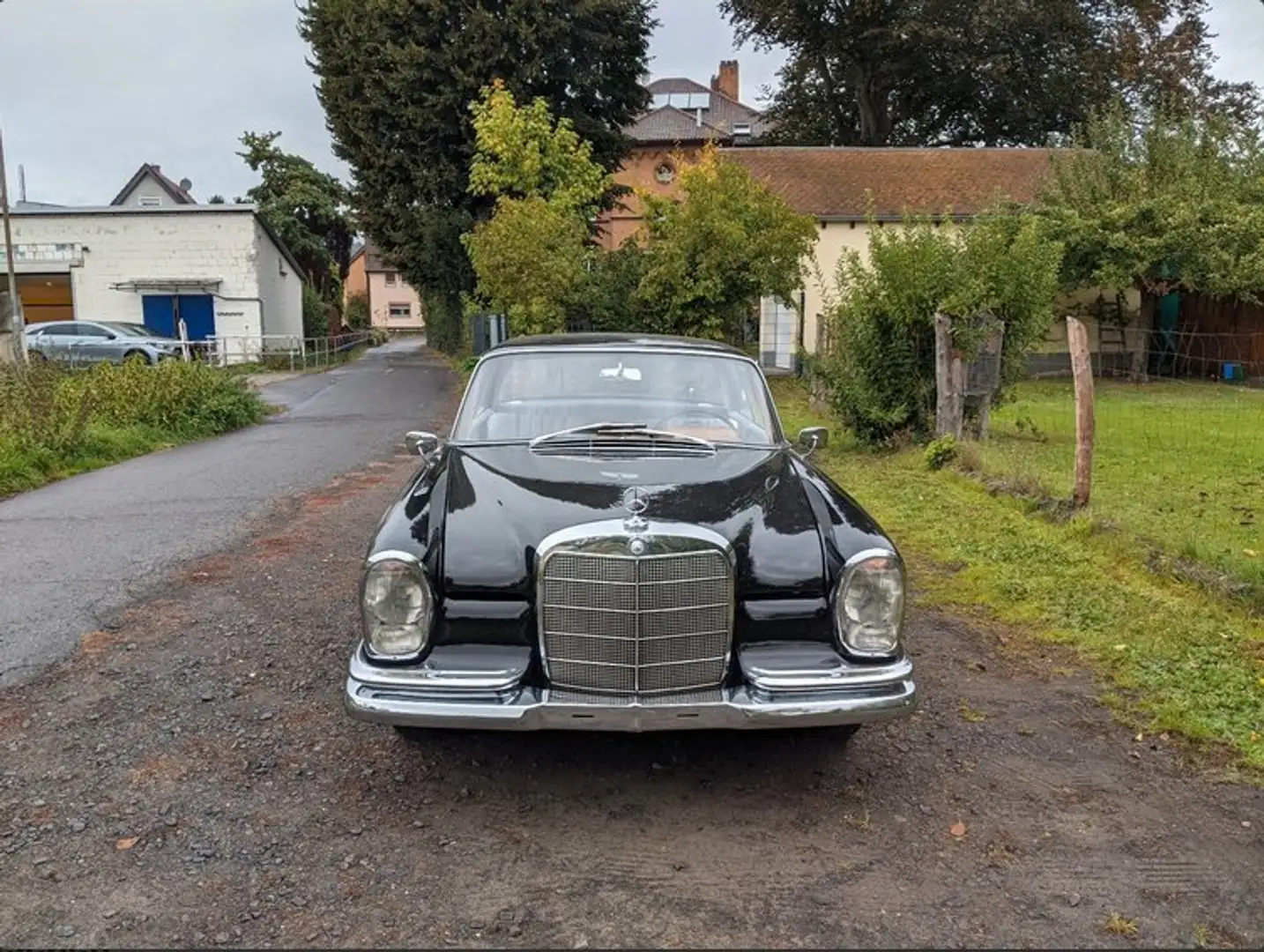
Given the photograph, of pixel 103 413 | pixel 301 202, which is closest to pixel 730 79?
pixel 301 202

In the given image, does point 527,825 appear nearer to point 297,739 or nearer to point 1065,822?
point 297,739

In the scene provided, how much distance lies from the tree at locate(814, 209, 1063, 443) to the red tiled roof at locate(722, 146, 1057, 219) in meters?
14.1

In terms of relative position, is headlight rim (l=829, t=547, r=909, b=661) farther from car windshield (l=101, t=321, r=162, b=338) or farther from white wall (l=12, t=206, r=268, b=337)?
white wall (l=12, t=206, r=268, b=337)

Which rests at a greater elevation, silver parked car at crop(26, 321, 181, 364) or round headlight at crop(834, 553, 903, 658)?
silver parked car at crop(26, 321, 181, 364)

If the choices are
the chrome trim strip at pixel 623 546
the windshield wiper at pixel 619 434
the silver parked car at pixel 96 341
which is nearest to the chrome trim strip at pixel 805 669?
the chrome trim strip at pixel 623 546

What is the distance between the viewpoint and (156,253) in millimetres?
31156

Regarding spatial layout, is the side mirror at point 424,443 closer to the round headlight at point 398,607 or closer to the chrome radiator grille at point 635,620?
the round headlight at point 398,607

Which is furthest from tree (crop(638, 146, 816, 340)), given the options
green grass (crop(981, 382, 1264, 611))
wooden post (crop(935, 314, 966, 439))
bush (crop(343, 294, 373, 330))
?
bush (crop(343, 294, 373, 330))

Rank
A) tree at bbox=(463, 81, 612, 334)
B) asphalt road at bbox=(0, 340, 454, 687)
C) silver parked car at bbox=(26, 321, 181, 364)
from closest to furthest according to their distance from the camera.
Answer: asphalt road at bbox=(0, 340, 454, 687)
tree at bbox=(463, 81, 612, 334)
silver parked car at bbox=(26, 321, 181, 364)

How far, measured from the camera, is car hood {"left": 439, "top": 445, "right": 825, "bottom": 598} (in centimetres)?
342

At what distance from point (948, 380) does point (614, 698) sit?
7.72m

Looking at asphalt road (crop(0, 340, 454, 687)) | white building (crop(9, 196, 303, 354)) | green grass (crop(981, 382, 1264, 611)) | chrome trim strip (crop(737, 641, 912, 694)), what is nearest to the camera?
chrome trim strip (crop(737, 641, 912, 694))

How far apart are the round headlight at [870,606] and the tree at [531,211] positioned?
50.1 feet

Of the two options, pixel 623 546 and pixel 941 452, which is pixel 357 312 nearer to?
pixel 941 452
